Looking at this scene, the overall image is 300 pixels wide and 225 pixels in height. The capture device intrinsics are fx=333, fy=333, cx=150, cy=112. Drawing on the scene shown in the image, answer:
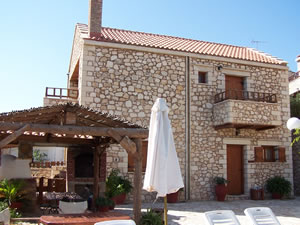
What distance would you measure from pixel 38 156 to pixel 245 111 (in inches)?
752

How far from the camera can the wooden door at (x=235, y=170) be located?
13.9 metres

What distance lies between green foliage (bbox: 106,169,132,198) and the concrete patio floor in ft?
1.72

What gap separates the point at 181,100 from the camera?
44.1ft

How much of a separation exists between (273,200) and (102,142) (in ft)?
26.4

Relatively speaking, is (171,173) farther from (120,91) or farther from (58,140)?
(120,91)

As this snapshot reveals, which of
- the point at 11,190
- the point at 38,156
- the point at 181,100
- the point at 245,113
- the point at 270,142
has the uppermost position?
the point at 181,100

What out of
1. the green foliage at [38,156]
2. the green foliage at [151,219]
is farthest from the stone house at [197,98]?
the green foliage at [38,156]

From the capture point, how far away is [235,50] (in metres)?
16.5

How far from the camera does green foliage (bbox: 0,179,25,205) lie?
836cm

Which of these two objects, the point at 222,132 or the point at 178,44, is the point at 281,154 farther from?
the point at 178,44

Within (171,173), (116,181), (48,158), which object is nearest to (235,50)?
(116,181)

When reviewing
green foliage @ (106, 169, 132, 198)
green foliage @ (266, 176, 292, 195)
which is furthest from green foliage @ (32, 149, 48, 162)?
green foliage @ (266, 176, 292, 195)

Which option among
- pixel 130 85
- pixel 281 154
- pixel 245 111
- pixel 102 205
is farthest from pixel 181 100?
pixel 102 205

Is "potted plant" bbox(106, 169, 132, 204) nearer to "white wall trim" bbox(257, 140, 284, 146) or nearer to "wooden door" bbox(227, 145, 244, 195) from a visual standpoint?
"wooden door" bbox(227, 145, 244, 195)
